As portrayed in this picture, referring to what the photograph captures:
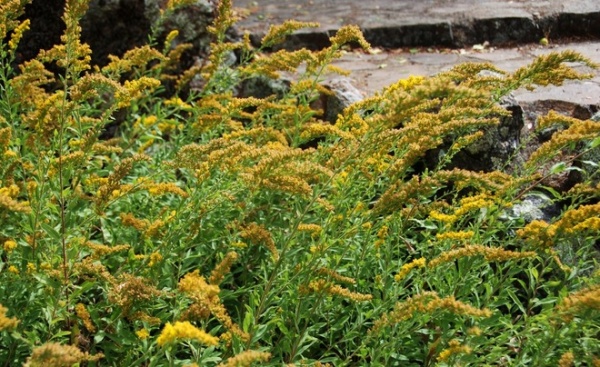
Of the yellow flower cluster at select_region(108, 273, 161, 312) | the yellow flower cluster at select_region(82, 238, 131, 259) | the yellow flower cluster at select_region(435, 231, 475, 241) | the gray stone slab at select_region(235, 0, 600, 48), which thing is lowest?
the yellow flower cluster at select_region(435, 231, 475, 241)

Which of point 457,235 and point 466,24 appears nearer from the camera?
point 457,235

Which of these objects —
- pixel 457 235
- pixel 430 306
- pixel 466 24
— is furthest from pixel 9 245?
pixel 466 24

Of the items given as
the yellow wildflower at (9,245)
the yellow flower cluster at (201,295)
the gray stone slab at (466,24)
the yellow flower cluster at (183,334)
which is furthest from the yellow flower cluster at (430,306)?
the gray stone slab at (466,24)

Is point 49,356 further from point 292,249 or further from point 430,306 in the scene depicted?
point 292,249

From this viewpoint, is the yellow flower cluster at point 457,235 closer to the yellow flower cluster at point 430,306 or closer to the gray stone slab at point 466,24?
the yellow flower cluster at point 430,306

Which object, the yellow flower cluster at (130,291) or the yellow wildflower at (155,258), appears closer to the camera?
the yellow flower cluster at (130,291)

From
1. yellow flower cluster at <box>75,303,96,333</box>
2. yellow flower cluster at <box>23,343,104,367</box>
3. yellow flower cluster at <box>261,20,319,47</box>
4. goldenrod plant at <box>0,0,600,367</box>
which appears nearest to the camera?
yellow flower cluster at <box>23,343,104,367</box>

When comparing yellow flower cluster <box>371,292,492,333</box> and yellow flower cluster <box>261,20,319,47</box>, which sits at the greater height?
yellow flower cluster <box>261,20,319,47</box>

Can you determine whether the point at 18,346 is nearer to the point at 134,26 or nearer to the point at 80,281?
the point at 80,281

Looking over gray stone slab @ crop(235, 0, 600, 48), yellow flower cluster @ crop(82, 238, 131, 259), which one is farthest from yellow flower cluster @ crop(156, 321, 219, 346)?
gray stone slab @ crop(235, 0, 600, 48)

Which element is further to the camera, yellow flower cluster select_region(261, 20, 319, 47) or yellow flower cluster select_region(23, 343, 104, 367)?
yellow flower cluster select_region(261, 20, 319, 47)

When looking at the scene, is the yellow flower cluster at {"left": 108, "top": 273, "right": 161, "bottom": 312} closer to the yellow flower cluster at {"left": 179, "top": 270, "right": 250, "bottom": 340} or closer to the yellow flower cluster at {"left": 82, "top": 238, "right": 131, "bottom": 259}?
the yellow flower cluster at {"left": 82, "top": 238, "right": 131, "bottom": 259}

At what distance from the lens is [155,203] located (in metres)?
3.60

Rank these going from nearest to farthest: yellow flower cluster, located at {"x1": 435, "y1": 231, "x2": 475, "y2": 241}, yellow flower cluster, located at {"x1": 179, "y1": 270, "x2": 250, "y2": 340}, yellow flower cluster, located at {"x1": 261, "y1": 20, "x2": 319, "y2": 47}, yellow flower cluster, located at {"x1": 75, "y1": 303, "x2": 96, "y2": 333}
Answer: yellow flower cluster, located at {"x1": 179, "y1": 270, "x2": 250, "y2": 340}, yellow flower cluster, located at {"x1": 75, "y1": 303, "x2": 96, "y2": 333}, yellow flower cluster, located at {"x1": 435, "y1": 231, "x2": 475, "y2": 241}, yellow flower cluster, located at {"x1": 261, "y1": 20, "x2": 319, "y2": 47}
